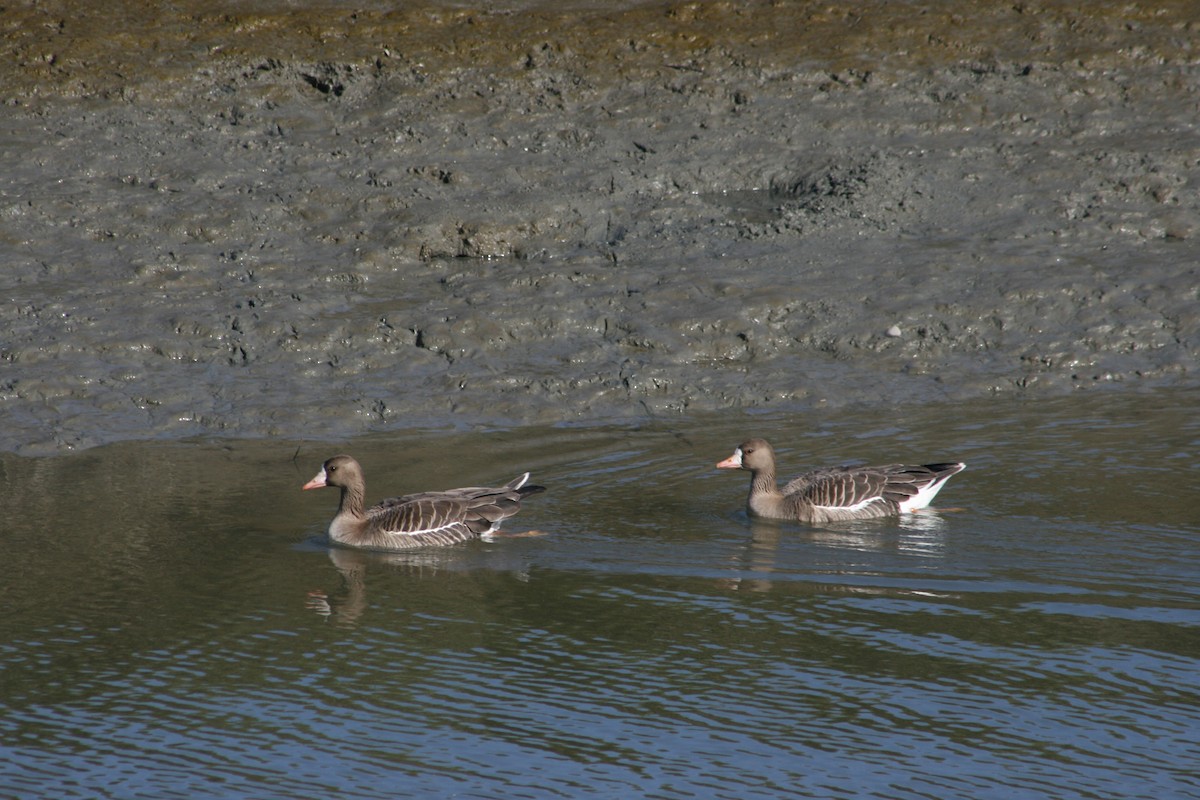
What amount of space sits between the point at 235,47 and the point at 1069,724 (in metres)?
13.0

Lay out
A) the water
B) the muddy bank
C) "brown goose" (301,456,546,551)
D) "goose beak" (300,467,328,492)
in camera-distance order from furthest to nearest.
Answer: the muddy bank < "goose beak" (300,467,328,492) < "brown goose" (301,456,546,551) < the water

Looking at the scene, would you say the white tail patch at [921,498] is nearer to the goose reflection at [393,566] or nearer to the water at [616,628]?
the water at [616,628]

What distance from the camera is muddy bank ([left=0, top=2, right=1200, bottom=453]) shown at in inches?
542

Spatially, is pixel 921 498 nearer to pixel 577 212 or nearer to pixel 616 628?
pixel 616 628

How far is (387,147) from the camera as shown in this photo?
53.8 feet

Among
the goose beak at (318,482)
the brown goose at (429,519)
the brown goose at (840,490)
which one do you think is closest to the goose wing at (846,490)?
the brown goose at (840,490)

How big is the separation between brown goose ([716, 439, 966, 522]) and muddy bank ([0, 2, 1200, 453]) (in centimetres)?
233

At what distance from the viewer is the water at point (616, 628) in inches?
270

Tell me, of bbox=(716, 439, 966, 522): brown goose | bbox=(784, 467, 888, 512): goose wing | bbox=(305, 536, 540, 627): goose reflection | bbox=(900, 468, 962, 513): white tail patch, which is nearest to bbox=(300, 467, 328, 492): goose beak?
bbox=(305, 536, 540, 627): goose reflection

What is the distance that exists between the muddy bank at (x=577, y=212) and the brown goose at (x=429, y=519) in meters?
2.43

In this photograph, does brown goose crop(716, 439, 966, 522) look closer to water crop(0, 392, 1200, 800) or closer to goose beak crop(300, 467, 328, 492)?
water crop(0, 392, 1200, 800)

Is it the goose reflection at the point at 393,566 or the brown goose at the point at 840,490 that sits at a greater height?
the brown goose at the point at 840,490

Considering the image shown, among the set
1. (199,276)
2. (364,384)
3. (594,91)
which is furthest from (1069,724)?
(594,91)

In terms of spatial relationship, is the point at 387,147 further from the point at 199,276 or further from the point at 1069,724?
the point at 1069,724
